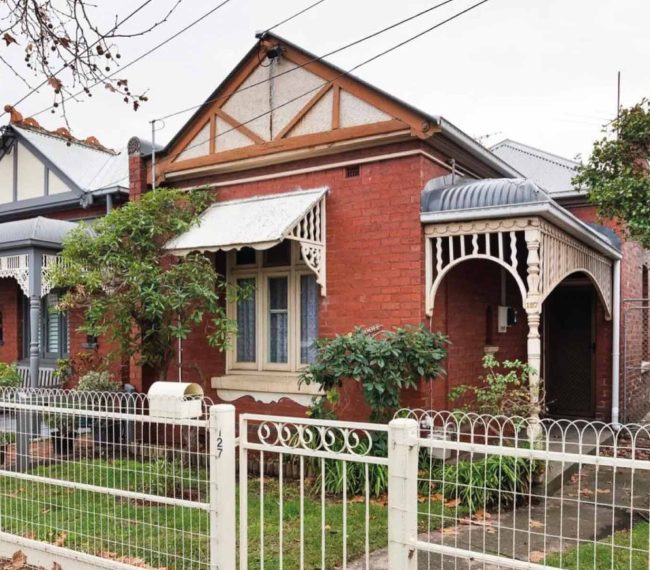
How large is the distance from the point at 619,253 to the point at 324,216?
536 centimetres

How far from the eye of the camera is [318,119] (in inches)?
306

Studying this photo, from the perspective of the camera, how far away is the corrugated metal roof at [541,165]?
12016 mm

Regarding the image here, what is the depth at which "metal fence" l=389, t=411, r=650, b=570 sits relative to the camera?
10.3 feet

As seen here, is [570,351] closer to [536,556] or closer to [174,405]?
[536,556]

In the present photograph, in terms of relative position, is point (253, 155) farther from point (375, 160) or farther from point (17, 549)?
point (17, 549)

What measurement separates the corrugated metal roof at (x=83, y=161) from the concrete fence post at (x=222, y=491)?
6973mm

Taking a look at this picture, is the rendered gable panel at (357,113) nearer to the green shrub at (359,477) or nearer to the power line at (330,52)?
the power line at (330,52)

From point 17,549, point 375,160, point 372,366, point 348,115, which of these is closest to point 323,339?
point 372,366

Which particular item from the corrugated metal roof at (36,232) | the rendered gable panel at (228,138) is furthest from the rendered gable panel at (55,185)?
the rendered gable panel at (228,138)

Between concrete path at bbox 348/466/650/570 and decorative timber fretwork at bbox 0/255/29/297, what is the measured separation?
696cm

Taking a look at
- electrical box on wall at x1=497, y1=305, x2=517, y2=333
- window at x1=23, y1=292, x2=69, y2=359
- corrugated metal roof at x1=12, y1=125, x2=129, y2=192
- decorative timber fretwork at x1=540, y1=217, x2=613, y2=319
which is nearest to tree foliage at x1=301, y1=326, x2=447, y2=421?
decorative timber fretwork at x1=540, y1=217, x2=613, y2=319

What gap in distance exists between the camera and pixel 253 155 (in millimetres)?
8211

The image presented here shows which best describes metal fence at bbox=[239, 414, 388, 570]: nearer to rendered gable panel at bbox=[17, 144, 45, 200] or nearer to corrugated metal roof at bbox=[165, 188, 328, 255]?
corrugated metal roof at bbox=[165, 188, 328, 255]

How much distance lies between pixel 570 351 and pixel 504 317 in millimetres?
3221
